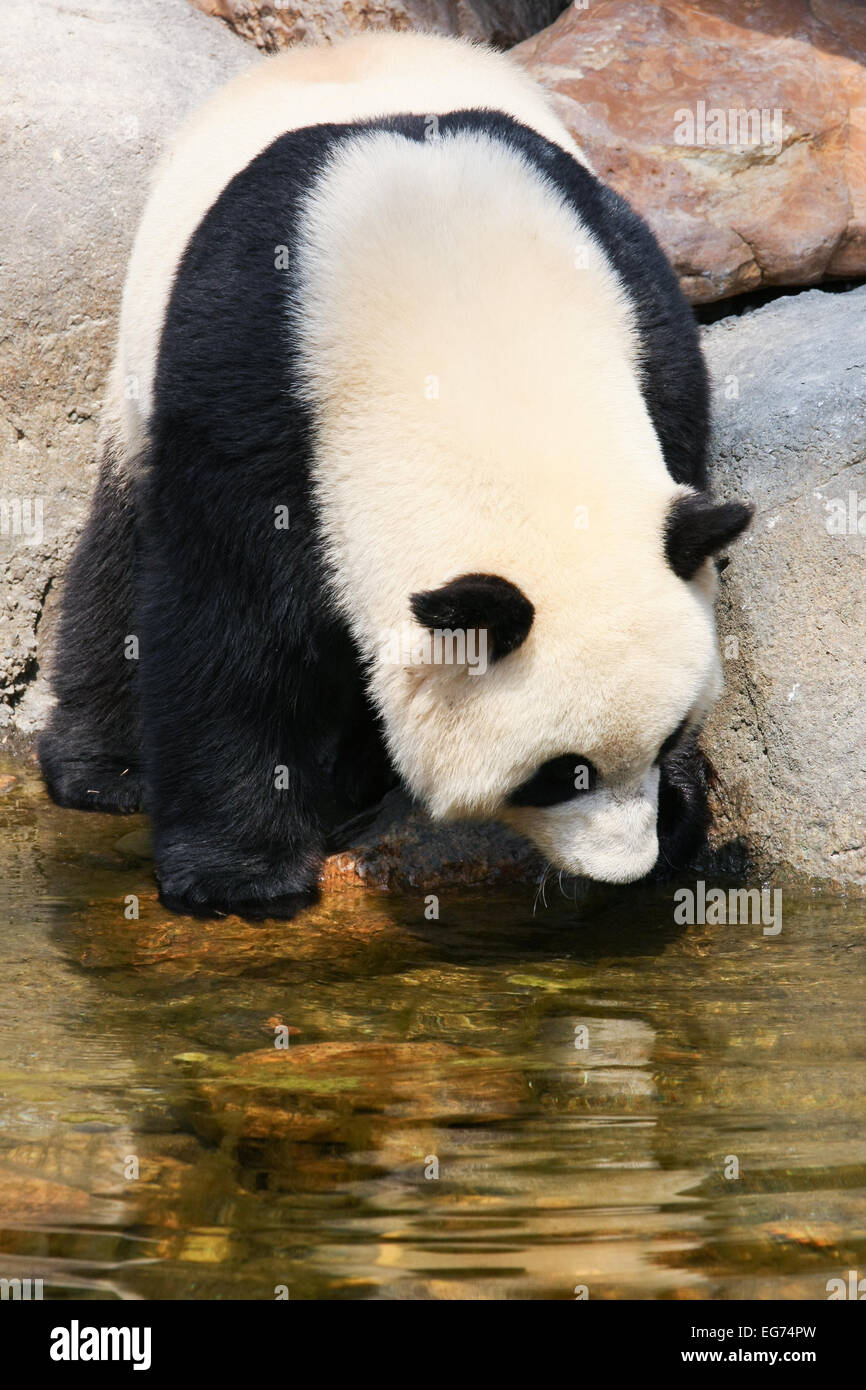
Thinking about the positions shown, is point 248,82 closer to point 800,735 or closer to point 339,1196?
point 800,735

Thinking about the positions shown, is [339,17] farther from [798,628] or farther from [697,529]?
[697,529]

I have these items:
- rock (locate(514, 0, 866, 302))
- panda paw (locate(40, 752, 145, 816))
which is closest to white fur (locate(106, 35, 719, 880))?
panda paw (locate(40, 752, 145, 816))

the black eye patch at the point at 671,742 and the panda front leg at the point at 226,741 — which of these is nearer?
the black eye patch at the point at 671,742

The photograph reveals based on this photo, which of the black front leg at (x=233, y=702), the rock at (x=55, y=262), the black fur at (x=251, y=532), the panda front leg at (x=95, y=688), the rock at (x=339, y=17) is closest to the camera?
the black fur at (x=251, y=532)

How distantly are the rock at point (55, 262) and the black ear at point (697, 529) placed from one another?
3211mm

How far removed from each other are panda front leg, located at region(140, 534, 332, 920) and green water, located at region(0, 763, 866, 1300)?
16cm

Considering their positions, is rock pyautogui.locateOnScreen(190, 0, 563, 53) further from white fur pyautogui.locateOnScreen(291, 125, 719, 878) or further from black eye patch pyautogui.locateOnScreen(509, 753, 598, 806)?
black eye patch pyautogui.locateOnScreen(509, 753, 598, 806)

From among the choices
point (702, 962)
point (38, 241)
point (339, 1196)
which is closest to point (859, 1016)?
point (702, 962)

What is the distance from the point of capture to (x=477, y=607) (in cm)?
367

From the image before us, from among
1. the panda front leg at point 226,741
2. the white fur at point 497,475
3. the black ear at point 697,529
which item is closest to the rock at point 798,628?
the white fur at point 497,475

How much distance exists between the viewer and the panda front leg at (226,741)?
→ 14.9 ft

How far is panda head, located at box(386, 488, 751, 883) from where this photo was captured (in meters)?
3.86

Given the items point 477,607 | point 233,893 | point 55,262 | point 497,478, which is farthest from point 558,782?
point 55,262

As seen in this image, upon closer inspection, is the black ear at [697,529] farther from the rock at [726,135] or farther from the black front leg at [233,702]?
the rock at [726,135]
